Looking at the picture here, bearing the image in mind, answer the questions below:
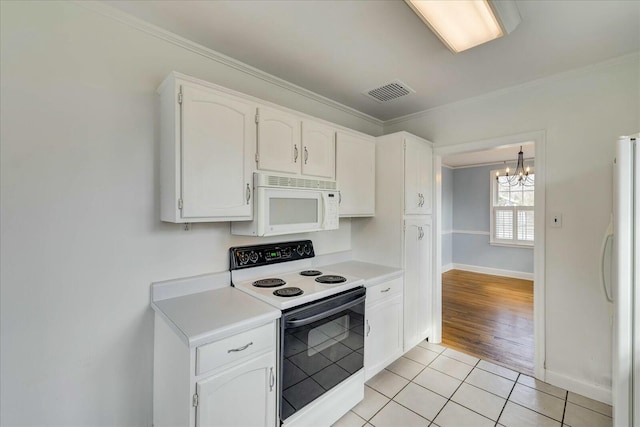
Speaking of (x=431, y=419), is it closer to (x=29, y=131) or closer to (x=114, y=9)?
(x=29, y=131)

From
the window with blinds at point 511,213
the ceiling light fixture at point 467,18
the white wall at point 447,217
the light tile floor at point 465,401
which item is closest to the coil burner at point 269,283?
the light tile floor at point 465,401

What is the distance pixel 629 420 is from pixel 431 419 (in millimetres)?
1004

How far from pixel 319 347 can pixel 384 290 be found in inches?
32.2

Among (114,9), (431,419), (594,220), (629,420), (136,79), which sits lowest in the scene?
(431,419)

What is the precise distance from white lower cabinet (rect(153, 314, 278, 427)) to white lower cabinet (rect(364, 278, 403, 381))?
0.93 metres

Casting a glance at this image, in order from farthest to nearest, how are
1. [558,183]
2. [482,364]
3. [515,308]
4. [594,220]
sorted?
[515,308] → [482,364] → [558,183] → [594,220]

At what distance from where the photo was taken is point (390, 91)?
254 cm

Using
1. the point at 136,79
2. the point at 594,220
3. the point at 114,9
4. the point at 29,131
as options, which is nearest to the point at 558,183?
the point at 594,220

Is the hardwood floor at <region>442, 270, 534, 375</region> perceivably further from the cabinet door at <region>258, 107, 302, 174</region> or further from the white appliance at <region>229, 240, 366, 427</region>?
the cabinet door at <region>258, 107, 302, 174</region>

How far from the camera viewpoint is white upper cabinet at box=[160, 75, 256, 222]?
1.54 metres

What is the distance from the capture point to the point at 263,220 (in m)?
1.82

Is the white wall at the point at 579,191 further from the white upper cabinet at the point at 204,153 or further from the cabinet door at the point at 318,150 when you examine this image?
the white upper cabinet at the point at 204,153

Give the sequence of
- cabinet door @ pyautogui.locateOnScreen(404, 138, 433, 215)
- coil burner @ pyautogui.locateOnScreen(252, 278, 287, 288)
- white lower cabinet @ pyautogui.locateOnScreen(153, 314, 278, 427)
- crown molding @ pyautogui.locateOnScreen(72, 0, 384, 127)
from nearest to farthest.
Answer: white lower cabinet @ pyautogui.locateOnScreen(153, 314, 278, 427)
crown molding @ pyautogui.locateOnScreen(72, 0, 384, 127)
coil burner @ pyautogui.locateOnScreen(252, 278, 287, 288)
cabinet door @ pyautogui.locateOnScreen(404, 138, 433, 215)

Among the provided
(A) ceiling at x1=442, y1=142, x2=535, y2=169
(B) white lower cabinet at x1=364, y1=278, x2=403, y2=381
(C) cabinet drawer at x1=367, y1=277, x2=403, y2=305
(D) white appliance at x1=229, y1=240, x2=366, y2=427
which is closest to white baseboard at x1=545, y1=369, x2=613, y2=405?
(B) white lower cabinet at x1=364, y1=278, x2=403, y2=381
